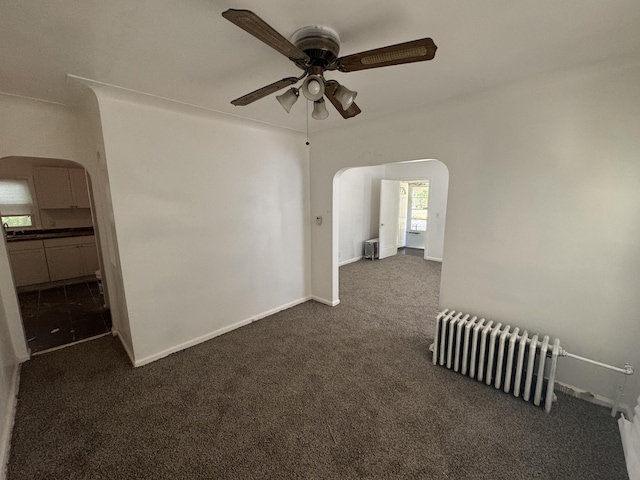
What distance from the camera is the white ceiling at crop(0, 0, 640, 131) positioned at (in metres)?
1.19

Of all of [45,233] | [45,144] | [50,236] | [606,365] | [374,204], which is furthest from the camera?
[374,204]

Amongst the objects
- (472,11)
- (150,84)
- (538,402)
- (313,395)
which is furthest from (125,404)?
(472,11)

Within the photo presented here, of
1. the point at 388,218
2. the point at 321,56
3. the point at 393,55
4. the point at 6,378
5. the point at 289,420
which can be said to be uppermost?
the point at 321,56

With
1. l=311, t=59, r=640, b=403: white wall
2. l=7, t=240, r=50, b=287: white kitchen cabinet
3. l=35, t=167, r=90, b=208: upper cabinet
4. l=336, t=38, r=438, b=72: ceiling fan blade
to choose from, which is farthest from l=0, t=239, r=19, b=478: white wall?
l=311, t=59, r=640, b=403: white wall

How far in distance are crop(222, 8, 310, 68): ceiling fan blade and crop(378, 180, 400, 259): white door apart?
536 cm

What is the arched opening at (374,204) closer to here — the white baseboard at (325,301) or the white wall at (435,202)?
the white wall at (435,202)

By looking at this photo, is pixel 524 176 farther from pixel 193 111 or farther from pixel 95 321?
pixel 95 321

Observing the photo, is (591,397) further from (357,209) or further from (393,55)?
(357,209)

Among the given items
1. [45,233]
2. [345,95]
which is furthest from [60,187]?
[345,95]

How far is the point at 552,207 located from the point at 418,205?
588 centimetres

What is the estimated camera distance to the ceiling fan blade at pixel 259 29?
0.89m

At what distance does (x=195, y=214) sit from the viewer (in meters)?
2.66

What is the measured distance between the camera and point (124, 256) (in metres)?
2.25

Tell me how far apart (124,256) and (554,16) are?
10.9 ft
